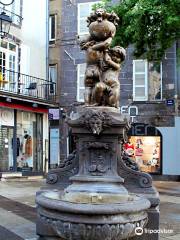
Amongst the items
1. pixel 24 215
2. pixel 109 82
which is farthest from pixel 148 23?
pixel 109 82

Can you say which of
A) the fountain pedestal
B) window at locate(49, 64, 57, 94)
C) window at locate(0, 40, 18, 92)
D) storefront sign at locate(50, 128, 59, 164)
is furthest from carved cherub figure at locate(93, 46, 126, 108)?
window at locate(49, 64, 57, 94)

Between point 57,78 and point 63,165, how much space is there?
17.2 m

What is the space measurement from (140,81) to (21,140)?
6.34 meters

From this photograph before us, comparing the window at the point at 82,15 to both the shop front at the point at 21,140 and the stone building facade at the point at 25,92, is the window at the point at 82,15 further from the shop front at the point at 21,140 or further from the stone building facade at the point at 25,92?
the shop front at the point at 21,140

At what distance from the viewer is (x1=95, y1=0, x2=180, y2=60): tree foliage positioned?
45.2ft

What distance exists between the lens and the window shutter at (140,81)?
21719 mm

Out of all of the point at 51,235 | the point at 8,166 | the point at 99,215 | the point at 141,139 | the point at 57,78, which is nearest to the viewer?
the point at 99,215

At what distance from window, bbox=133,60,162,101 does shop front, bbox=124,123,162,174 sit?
140 cm

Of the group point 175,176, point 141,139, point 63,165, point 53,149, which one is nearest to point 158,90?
point 141,139

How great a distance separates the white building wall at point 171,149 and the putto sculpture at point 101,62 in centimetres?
1503

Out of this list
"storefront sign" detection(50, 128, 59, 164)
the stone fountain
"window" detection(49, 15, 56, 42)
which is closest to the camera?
the stone fountain

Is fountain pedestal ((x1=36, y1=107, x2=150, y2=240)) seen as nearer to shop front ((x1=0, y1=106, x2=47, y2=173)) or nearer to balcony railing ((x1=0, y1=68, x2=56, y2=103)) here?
balcony railing ((x1=0, y1=68, x2=56, y2=103))

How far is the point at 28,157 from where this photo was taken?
2155cm

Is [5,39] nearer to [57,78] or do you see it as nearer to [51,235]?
[57,78]
